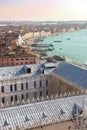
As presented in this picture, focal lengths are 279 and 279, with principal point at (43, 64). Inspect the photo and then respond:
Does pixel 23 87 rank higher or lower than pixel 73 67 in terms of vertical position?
lower

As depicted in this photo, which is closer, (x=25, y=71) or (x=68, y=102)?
(x=68, y=102)

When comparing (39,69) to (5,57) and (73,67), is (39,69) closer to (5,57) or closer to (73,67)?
(73,67)

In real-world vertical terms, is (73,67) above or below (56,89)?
above

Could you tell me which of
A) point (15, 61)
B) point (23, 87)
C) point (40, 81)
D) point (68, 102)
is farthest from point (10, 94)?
point (15, 61)

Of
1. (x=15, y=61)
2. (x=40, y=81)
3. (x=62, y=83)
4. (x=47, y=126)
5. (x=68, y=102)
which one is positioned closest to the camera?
(x=47, y=126)

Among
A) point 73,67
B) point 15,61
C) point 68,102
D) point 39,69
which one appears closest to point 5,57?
point 15,61

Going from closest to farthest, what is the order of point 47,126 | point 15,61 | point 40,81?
1. point 47,126
2. point 40,81
3. point 15,61

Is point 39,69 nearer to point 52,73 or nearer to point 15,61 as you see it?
point 52,73

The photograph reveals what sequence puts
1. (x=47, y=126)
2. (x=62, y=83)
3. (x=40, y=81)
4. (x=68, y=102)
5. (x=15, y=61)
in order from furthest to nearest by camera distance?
(x=15, y=61) < (x=40, y=81) < (x=62, y=83) < (x=68, y=102) < (x=47, y=126)

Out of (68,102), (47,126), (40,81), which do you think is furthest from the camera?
(40,81)
